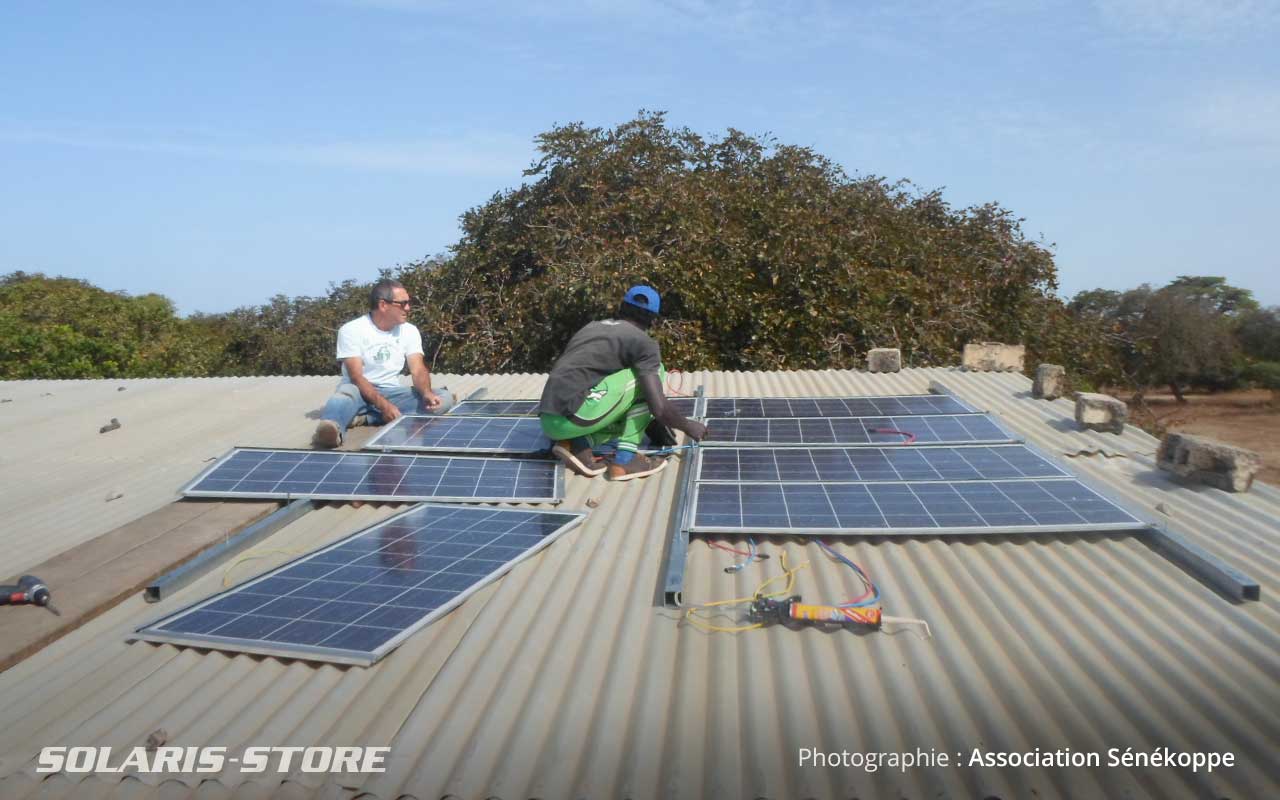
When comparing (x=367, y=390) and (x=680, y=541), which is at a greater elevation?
(x=367, y=390)

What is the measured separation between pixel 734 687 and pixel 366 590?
229 centimetres

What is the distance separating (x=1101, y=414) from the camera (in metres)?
8.22

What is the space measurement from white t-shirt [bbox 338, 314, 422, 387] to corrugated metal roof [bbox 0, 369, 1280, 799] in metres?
4.19

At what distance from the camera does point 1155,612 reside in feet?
15.3

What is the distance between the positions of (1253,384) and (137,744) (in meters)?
42.1

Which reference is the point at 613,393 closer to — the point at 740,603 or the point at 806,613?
the point at 740,603

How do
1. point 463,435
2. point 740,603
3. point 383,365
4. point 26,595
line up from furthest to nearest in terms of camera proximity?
point 383,365 → point 463,435 → point 26,595 → point 740,603

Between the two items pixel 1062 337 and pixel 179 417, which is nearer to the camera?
pixel 179 417

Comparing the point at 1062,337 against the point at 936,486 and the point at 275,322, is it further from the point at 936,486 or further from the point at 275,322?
the point at 275,322

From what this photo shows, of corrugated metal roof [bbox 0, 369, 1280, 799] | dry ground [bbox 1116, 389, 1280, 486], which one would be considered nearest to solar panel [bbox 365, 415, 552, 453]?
corrugated metal roof [bbox 0, 369, 1280, 799]

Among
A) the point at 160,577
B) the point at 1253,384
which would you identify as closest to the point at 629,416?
the point at 160,577

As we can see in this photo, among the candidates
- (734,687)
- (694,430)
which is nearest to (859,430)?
(694,430)

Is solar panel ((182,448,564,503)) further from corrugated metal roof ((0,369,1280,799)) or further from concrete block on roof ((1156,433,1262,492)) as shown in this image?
concrete block on roof ((1156,433,1262,492))

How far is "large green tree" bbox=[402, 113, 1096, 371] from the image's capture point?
Answer: 17.7 m
